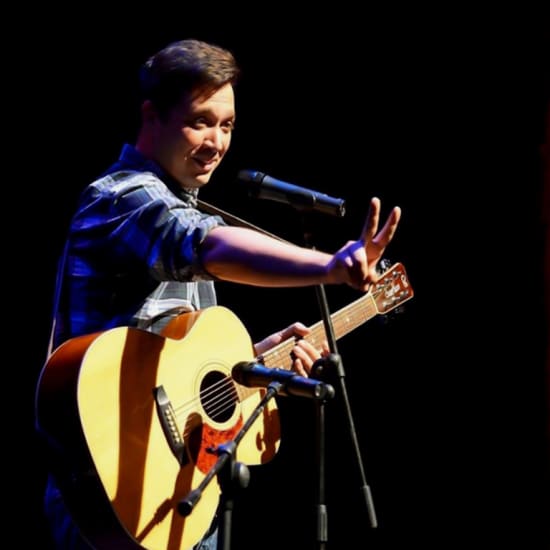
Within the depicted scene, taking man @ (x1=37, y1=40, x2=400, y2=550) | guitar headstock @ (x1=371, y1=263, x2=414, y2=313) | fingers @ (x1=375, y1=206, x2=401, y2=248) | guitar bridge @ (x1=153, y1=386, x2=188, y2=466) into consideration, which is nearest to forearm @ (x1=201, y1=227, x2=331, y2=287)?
Answer: man @ (x1=37, y1=40, x2=400, y2=550)

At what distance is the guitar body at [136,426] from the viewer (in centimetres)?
179

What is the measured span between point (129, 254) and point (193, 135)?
1.46 feet

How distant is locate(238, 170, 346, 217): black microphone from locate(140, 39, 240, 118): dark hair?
0.27 meters

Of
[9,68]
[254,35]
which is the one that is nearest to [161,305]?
[9,68]

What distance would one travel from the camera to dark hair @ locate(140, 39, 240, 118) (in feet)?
7.19

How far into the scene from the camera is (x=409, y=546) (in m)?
3.75

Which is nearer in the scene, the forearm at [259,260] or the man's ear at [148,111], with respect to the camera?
the forearm at [259,260]

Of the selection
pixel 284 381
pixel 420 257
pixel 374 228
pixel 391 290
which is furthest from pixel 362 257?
pixel 420 257

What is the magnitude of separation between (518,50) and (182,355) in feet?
7.78

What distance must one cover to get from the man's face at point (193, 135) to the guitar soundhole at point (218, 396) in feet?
1.76

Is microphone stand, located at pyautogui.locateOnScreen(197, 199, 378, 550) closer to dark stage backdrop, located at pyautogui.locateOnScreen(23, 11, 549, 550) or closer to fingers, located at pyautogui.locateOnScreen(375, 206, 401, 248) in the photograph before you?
fingers, located at pyautogui.locateOnScreen(375, 206, 401, 248)

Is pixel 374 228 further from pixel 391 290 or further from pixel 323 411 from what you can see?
pixel 391 290

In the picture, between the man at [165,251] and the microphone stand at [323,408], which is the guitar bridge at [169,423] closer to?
the man at [165,251]

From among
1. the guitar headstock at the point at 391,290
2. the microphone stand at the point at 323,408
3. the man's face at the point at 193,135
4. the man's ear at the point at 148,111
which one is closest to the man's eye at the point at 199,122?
the man's face at the point at 193,135
